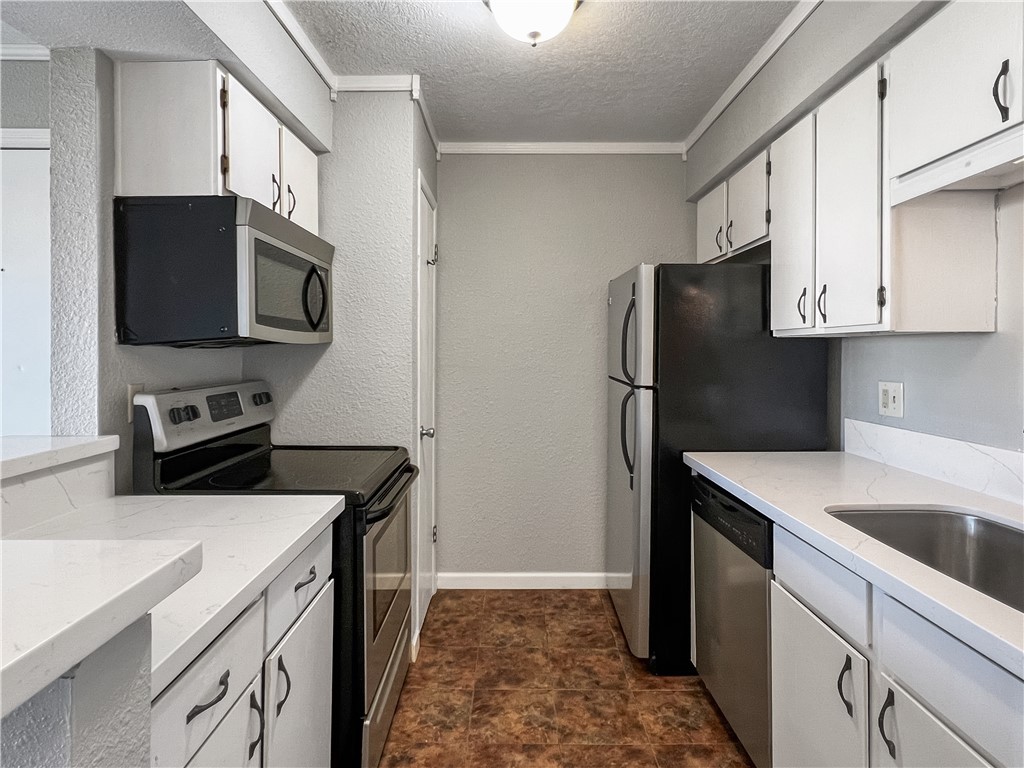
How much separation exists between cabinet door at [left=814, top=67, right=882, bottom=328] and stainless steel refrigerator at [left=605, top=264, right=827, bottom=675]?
42cm

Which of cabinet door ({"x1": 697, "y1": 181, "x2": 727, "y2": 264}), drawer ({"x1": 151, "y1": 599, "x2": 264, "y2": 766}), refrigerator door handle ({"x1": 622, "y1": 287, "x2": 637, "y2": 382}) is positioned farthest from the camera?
cabinet door ({"x1": 697, "y1": 181, "x2": 727, "y2": 264})

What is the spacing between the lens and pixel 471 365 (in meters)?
3.29

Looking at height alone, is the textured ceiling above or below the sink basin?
above

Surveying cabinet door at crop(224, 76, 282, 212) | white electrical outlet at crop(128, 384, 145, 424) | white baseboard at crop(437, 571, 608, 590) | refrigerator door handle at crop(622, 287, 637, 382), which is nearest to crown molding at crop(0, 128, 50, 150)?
cabinet door at crop(224, 76, 282, 212)

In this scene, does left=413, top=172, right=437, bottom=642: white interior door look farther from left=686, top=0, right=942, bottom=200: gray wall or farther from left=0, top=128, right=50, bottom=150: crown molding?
left=686, top=0, right=942, bottom=200: gray wall

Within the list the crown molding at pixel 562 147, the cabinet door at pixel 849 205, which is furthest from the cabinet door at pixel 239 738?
the crown molding at pixel 562 147

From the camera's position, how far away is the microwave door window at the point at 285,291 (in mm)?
1752

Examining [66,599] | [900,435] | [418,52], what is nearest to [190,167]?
[418,52]

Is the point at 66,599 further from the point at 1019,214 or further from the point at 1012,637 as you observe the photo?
the point at 1019,214

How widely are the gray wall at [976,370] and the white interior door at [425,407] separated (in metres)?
1.87

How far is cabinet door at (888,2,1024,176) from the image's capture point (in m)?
1.19

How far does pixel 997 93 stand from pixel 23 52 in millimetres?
2381

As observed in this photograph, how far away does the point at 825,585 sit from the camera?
1.39 metres

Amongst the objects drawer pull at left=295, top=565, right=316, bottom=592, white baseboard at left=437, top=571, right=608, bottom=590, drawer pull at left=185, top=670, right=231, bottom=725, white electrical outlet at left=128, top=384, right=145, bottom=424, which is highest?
white electrical outlet at left=128, top=384, right=145, bottom=424
